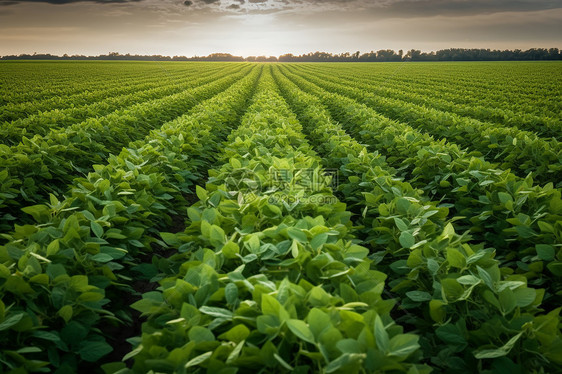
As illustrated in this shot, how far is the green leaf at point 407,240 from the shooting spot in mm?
2418

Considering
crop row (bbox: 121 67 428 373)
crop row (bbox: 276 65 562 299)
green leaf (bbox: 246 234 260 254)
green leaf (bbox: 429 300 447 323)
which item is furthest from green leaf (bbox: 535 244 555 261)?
green leaf (bbox: 246 234 260 254)

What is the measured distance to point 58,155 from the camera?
5719mm

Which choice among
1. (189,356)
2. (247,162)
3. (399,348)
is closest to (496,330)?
(399,348)

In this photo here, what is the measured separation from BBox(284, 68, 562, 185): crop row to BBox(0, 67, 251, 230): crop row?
7166mm

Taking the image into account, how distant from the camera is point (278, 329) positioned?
4.60 ft

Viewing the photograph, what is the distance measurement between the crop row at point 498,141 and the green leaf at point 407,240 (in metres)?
3.92

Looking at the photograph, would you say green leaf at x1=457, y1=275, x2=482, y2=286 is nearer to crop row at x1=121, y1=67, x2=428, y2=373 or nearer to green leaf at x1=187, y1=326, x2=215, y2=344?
crop row at x1=121, y1=67, x2=428, y2=373

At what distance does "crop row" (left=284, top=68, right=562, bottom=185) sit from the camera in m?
5.45

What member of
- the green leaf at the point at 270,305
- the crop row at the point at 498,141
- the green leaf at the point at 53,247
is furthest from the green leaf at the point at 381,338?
the crop row at the point at 498,141

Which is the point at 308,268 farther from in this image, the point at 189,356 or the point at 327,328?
the point at 189,356

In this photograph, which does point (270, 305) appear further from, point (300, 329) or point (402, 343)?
point (402, 343)

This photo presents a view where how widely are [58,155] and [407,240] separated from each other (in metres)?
5.81

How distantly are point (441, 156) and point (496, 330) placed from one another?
11.6 ft

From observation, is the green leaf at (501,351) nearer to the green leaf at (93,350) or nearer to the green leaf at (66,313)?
the green leaf at (93,350)
